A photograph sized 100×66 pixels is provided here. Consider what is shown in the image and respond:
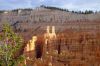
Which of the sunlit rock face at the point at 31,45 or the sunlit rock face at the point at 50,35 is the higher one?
the sunlit rock face at the point at 50,35

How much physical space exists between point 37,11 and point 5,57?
219 feet

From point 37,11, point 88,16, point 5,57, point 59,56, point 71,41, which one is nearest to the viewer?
point 5,57

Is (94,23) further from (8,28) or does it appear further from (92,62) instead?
(8,28)

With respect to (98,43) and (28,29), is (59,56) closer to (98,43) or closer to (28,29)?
(98,43)

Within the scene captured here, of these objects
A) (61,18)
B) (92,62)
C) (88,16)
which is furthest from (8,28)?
(61,18)

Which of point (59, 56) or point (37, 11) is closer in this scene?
point (59, 56)

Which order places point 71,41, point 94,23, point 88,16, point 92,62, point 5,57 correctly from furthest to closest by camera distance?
1. point 88,16
2. point 94,23
3. point 71,41
4. point 92,62
5. point 5,57

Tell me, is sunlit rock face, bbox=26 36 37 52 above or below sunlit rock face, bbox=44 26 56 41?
below

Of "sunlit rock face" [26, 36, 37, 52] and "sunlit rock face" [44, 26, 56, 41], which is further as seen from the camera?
"sunlit rock face" [44, 26, 56, 41]

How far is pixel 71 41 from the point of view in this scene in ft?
186

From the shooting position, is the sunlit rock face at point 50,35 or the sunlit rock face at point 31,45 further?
the sunlit rock face at point 50,35

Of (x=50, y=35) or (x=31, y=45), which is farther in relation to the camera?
(x=50, y=35)

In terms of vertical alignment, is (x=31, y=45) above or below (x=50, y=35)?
below

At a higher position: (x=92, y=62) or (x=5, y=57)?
(x=5, y=57)
